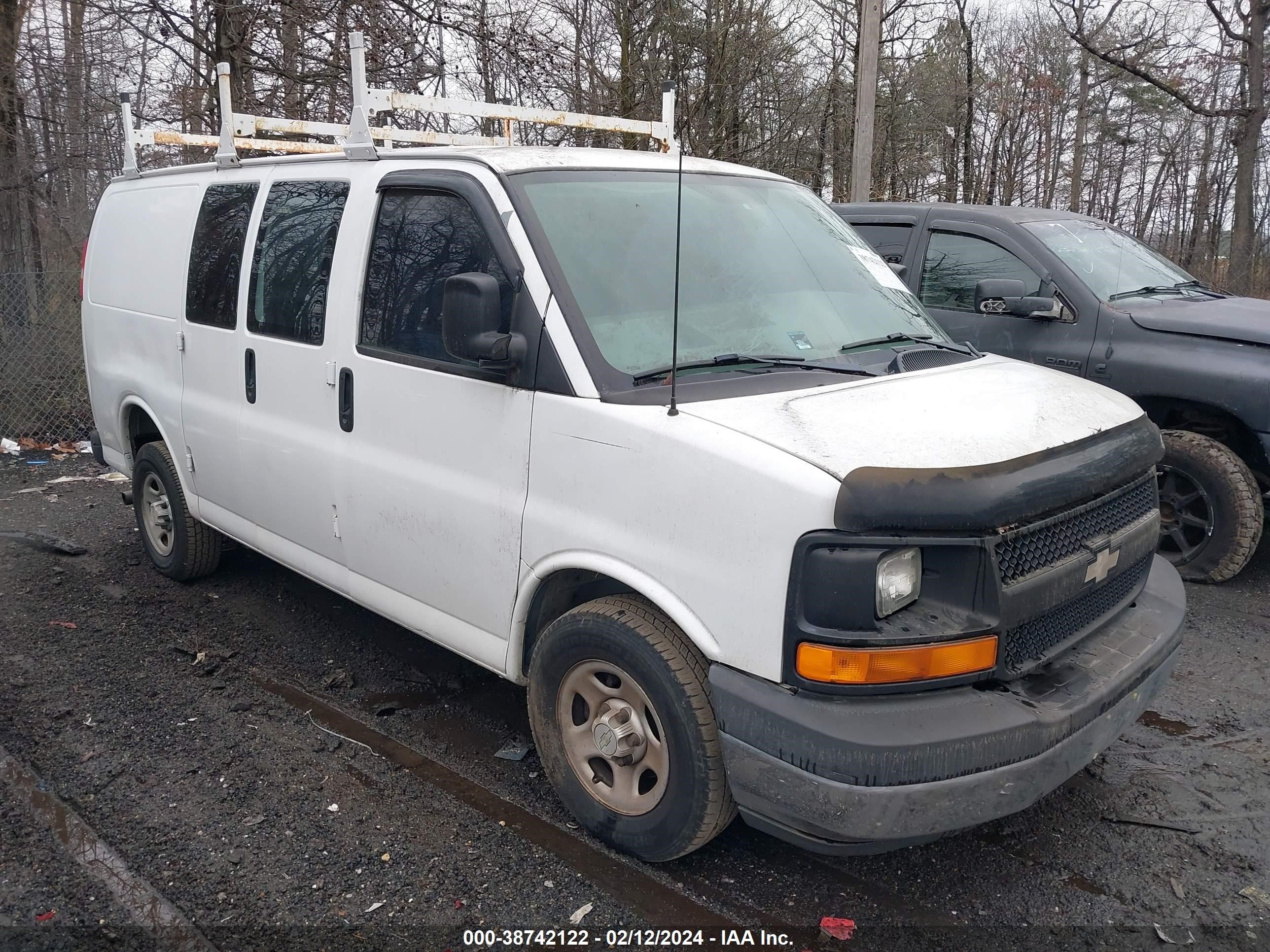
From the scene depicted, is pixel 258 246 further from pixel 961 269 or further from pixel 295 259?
pixel 961 269

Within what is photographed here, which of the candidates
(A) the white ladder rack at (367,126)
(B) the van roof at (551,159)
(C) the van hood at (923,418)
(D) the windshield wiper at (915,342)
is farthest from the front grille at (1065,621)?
(A) the white ladder rack at (367,126)

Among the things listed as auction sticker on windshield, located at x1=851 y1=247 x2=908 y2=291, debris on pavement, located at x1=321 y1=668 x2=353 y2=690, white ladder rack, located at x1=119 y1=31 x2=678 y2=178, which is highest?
white ladder rack, located at x1=119 y1=31 x2=678 y2=178

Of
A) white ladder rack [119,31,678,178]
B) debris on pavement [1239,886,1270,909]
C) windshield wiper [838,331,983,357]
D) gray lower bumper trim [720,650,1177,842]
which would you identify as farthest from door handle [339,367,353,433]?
debris on pavement [1239,886,1270,909]

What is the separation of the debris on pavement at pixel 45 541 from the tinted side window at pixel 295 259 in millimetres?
2870


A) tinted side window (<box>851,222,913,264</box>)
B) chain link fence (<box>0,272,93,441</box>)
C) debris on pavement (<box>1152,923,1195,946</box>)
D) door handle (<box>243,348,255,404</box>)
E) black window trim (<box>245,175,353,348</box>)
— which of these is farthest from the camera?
chain link fence (<box>0,272,93,441</box>)

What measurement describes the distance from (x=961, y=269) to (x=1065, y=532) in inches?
161

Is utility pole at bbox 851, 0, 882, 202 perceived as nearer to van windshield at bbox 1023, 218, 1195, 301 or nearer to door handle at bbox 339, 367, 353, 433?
van windshield at bbox 1023, 218, 1195, 301

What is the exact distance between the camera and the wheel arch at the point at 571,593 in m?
2.77

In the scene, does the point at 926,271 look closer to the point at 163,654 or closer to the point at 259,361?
the point at 259,361

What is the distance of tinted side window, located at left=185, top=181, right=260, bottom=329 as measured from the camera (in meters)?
4.56

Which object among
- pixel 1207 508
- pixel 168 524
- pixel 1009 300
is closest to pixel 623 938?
pixel 168 524

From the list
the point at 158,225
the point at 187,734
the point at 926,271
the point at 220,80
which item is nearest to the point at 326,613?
the point at 187,734

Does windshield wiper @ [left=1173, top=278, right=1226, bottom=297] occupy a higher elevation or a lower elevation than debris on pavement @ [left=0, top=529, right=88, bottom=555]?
higher

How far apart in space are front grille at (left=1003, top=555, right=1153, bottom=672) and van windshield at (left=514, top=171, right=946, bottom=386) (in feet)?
3.49
